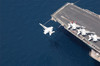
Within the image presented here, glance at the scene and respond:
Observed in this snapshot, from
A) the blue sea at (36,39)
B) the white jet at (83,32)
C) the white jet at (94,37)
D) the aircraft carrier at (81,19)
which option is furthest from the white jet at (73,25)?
the white jet at (94,37)

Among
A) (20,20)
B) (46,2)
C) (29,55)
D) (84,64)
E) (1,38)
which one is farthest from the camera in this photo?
(46,2)

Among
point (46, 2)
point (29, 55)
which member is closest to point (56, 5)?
point (46, 2)

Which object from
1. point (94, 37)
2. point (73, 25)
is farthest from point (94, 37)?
point (73, 25)

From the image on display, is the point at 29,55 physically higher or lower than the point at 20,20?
lower

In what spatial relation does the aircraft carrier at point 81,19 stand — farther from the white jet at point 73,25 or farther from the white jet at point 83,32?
the white jet at point 73,25

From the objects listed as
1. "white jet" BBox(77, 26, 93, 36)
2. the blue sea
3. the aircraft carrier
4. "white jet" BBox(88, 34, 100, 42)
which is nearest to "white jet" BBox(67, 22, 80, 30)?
the aircraft carrier

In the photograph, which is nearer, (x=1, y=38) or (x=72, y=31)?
(x=72, y=31)

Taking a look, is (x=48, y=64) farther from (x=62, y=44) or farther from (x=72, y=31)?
(x=72, y=31)

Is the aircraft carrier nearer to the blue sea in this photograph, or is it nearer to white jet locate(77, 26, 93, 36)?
white jet locate(77, 26, 93, 36)

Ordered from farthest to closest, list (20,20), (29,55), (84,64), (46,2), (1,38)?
(46,2), (20,20), (1,38), (29,55), (84,64)
